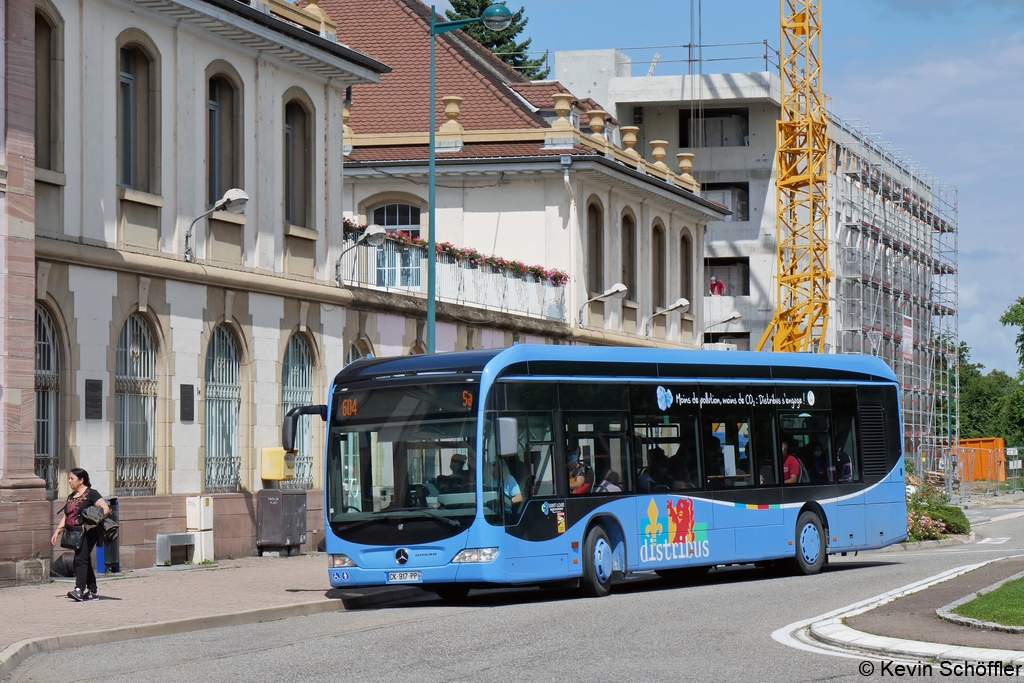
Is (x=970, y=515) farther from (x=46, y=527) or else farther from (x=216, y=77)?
(x=46, y=527)

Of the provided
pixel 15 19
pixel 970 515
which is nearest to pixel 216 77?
pixel 15 19

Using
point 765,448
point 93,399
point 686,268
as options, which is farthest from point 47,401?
point 686,268

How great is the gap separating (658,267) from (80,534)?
3021cm

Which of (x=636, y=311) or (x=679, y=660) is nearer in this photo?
(x=679, y=660)

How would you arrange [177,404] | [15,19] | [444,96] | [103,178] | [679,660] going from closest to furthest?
[679,660] < [15,19] < [103,178] < [177,404] < [444,96]

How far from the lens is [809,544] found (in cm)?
2408

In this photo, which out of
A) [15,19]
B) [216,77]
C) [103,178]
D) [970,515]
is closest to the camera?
[15,19]

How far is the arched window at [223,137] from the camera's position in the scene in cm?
2675

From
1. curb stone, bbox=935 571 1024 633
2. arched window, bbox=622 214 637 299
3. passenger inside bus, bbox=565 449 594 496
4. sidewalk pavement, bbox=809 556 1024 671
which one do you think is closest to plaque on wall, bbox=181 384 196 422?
passenger inside bus, bbox=565 449 594 496

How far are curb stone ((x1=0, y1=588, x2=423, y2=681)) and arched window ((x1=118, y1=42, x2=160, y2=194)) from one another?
775 centimetres

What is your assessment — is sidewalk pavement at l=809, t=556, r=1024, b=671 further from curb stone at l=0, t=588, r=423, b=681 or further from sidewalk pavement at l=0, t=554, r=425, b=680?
sidewalk pavement at l=0, t=554, r=425, b=680

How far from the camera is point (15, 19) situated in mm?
21031

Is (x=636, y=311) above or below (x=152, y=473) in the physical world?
above

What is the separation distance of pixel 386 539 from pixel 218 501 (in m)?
7.38
